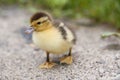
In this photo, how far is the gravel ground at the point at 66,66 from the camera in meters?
3.31

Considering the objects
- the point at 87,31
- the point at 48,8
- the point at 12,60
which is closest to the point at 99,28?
the point at 87,31

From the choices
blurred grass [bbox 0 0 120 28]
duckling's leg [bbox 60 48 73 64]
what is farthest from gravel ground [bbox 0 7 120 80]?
blurred grass [bbox 0 0 120 28]

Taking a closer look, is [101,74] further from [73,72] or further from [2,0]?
[2,0]

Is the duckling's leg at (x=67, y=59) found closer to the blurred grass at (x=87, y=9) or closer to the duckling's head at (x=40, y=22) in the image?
the duckling's head at (x=40, y=22)

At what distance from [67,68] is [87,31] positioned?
1887mm

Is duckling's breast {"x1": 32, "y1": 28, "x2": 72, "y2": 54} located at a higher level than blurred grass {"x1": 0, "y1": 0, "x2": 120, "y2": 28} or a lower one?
lower

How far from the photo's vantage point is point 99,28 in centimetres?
541

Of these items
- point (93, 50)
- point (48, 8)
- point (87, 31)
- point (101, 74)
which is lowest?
point (101, 74)

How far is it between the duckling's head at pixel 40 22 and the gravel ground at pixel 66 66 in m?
0.44

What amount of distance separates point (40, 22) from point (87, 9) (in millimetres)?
2491

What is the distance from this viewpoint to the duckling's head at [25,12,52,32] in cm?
332

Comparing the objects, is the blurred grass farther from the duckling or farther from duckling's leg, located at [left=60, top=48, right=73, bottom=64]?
the duckling

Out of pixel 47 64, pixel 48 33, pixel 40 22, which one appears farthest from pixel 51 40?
pixel 47 64

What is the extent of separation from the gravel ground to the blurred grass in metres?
0.19
